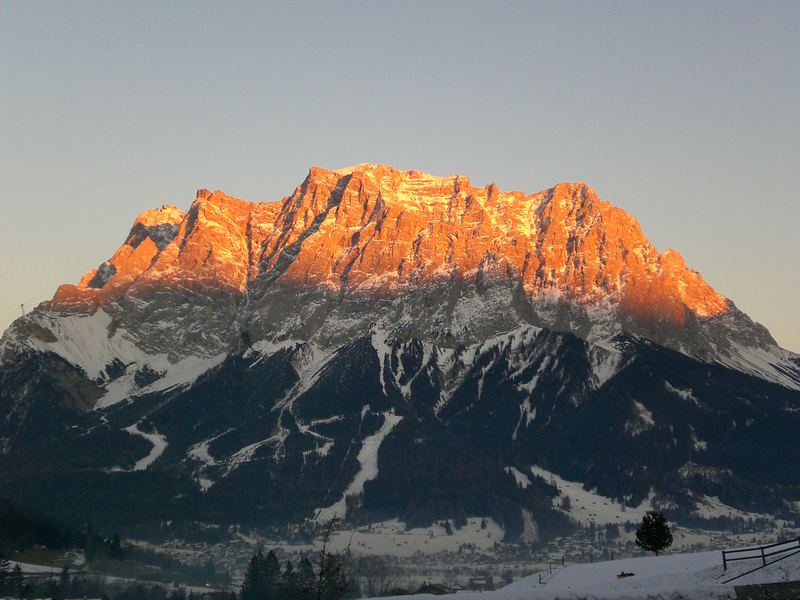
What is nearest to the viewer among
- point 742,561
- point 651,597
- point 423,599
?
point 651,597

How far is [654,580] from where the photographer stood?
117 meters

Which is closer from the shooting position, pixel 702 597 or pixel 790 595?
pixel 702 597

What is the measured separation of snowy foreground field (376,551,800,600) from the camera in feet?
270

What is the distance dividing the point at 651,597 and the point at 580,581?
71.3 m

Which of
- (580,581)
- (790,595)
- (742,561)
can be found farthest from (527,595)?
(580,581)

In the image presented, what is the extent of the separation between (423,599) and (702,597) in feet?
59.7

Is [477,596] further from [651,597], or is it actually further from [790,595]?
[790,595]

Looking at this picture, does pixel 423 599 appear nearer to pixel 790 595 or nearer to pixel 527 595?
pixel 527 595

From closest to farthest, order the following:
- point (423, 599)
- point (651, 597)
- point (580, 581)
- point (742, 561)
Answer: point (651, 597)
point (423, 599)
point (742, 561)
point (580, 581)

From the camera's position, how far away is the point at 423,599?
89562 mm

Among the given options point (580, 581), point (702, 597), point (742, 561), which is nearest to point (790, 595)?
point (702, 597)

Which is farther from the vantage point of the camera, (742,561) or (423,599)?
(742,561)

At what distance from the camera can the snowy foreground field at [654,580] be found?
82.2m

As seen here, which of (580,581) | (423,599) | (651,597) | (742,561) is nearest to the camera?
(651,597)
